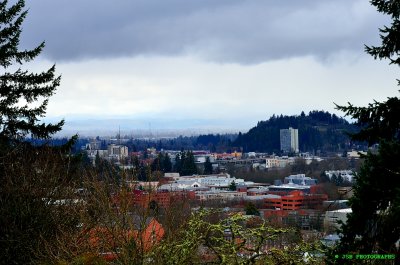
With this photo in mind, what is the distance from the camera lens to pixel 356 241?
604 centimetres

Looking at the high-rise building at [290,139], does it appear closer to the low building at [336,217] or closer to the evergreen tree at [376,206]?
the low building at [336,217]

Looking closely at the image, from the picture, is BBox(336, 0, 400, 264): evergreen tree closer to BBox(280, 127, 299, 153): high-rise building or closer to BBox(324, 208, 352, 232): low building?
BBox(324, 208, 352, 232): low building

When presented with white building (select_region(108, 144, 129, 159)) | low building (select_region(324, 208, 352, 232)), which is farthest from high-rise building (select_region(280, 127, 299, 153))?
low building (select_region(324, 208, 352, 232))

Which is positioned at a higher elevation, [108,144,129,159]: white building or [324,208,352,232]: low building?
[108,144,129,159]: white building

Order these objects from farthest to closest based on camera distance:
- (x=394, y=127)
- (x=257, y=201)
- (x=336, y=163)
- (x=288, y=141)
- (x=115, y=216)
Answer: (x=288, y=141) → (x=336, y=163) → (x=257, y=201) → (x=115, y=216) → (x=394, y=127)

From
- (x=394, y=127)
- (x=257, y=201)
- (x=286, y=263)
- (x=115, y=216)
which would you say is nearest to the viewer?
(x=286, y=263)

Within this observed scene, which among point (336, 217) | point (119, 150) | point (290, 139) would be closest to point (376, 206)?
point (336, 217)

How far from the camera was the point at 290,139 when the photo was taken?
19212 centimetres

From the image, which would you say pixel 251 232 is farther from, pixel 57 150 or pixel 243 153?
pixel 243 153

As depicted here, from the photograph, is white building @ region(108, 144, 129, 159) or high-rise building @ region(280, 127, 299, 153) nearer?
white building @ region(108, 144, 129, 159)

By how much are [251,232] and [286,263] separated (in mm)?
377

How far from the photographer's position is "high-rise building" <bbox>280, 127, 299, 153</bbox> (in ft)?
629

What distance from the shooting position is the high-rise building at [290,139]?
19162 centimetres

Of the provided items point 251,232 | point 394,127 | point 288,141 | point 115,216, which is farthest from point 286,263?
point 288,141
